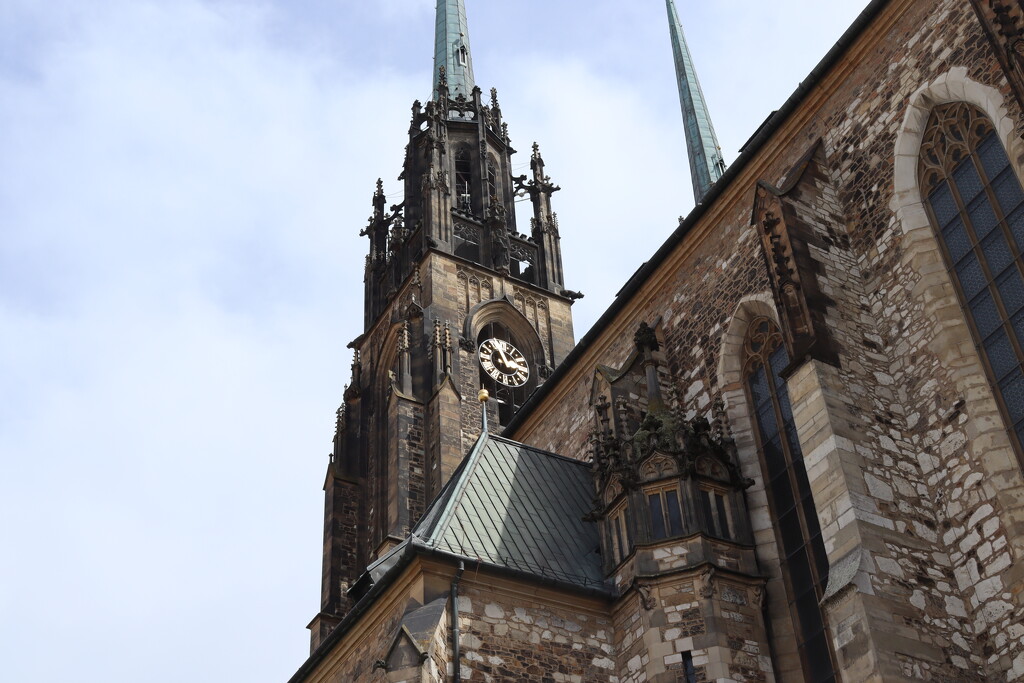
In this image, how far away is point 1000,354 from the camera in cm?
1227

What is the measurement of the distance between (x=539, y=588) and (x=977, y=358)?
513cm

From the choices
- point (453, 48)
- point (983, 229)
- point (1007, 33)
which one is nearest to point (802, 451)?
point (983, 229)

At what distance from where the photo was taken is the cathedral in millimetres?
11531

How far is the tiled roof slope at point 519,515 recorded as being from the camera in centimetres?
1435

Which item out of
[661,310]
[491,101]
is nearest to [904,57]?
[661,310]

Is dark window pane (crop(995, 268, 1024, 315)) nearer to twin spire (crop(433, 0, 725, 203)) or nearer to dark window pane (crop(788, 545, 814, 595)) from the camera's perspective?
dark window pane (crop(788, 545, 814, 595))

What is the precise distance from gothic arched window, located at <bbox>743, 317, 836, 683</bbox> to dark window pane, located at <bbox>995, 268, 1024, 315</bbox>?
2551 millimetres

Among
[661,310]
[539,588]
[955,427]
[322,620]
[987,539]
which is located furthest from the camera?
[322,620]

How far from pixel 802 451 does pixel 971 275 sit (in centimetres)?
256

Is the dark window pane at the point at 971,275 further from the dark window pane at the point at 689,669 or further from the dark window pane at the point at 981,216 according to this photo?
the dark window pane at the point at 689,669

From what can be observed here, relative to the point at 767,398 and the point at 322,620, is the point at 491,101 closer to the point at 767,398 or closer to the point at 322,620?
the point at 322,620

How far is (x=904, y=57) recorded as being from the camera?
47.7ft

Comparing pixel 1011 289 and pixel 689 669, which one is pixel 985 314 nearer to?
pixel 1011 289

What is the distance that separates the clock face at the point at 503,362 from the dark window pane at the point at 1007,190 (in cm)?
2030
